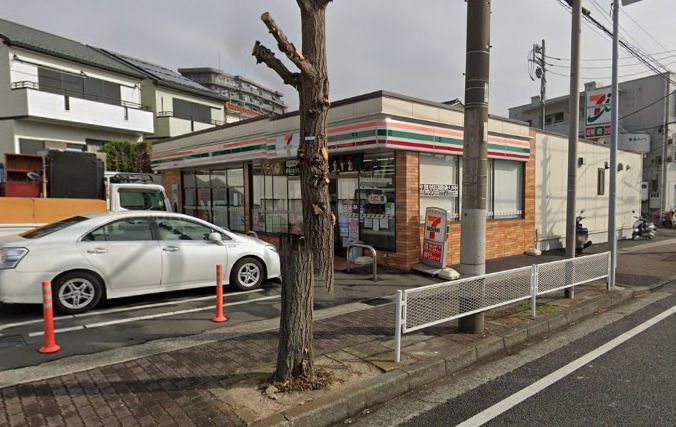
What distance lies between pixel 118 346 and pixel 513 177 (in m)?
11.0

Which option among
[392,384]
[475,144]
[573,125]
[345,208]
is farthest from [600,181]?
[392,384]

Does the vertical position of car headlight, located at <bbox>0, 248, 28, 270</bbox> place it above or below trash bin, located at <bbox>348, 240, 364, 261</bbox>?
above

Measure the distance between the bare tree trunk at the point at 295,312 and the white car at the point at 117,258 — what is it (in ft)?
12.1

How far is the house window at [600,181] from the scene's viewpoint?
15477mm

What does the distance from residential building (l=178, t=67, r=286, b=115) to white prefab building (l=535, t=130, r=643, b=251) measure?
63.9 meters

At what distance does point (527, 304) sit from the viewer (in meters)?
6.55

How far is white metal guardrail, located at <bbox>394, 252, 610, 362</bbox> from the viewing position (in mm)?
4422

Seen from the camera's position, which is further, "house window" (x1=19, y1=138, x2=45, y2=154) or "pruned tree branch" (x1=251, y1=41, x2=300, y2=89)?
"house window" (x1=19, y1=138, x2=45, y2=154)

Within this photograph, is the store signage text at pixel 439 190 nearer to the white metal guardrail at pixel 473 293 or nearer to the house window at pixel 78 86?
the white metal guardrail at pixel 473 293

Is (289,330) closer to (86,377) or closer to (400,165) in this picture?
(86,377)

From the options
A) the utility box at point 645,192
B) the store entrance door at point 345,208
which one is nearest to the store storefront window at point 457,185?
the store entrance door at point 345,208

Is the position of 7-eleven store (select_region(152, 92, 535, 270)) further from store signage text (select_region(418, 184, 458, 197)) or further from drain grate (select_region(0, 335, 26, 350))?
drain grate (select_region(0, 335, 26, 350))

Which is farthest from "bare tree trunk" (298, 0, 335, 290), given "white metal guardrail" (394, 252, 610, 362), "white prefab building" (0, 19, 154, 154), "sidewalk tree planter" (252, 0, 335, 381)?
"white prefab building" (0, 19, 154, 154)

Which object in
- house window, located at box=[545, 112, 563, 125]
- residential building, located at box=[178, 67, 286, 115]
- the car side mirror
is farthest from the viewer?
residential building, located at box=[178, 67, 286, 115]
